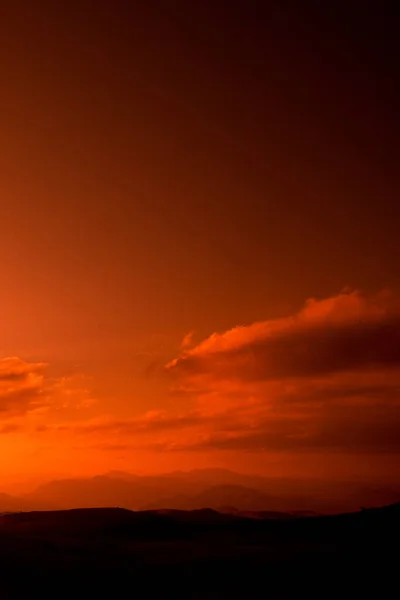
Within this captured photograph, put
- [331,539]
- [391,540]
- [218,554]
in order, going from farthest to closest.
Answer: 1. [331,539]
2. [391,540]
3. [218,554]

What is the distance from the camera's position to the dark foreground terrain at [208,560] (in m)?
44.1

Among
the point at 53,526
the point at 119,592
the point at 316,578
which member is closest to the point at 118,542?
the point at 53,526

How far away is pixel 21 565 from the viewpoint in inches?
1911

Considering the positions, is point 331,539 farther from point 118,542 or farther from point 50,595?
point 50,595

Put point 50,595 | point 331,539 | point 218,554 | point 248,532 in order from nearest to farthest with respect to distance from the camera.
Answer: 1. point 50,595
2. point 218,554
3. point 331,539
4. point 248,532

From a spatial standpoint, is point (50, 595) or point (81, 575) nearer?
point (50, 595)

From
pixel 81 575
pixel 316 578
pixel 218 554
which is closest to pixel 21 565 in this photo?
pixel 81 575

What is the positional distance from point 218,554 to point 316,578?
11.3 m

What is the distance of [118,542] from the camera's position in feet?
213

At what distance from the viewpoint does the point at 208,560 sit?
5112cm

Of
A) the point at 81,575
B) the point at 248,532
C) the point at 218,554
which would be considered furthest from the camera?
the point at 248,532

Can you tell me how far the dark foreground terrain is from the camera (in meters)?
44.1

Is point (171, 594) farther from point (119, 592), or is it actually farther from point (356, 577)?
point (356, 577)

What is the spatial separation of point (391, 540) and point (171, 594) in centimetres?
2494
